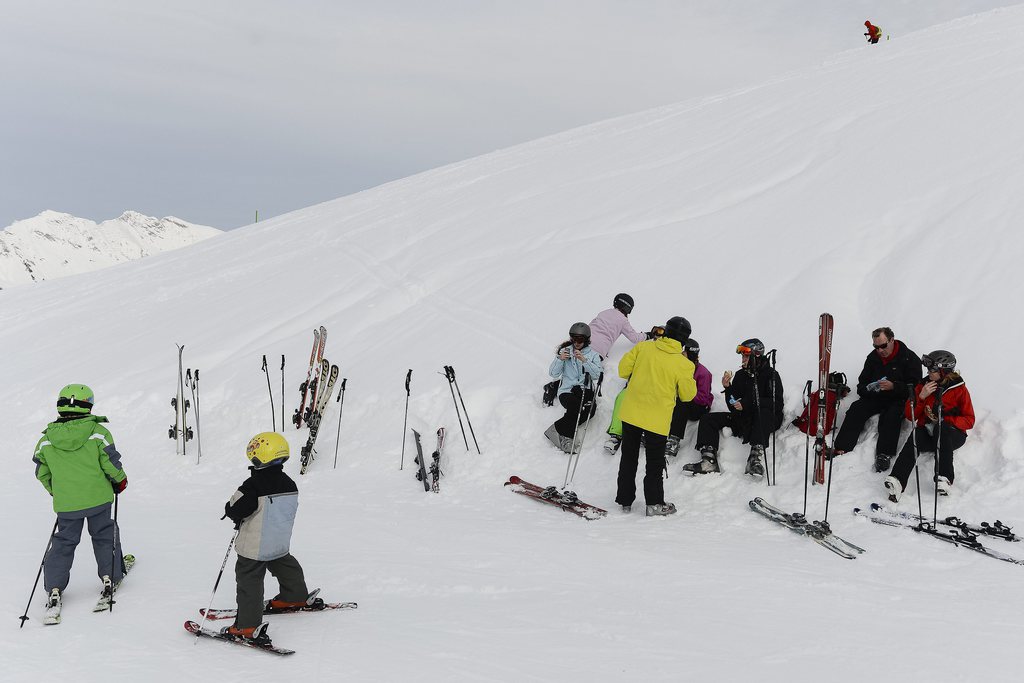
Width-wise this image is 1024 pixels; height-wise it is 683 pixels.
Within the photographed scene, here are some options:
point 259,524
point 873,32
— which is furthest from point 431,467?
point 873,32

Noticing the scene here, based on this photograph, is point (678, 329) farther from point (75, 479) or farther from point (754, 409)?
point (75, 479)

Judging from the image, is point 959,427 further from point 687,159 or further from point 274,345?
point 687,159

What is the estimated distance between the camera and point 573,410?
771 centimetres

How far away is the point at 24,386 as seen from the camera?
12766 millimetres

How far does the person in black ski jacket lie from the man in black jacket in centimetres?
65

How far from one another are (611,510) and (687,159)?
452 inches

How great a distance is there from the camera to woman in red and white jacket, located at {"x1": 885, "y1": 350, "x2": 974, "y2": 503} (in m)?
5.58

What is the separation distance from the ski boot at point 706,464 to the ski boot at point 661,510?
0.67 m

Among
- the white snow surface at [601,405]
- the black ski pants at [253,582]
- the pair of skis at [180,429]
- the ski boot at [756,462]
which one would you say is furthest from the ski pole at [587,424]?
the pair of skis at [180,429]

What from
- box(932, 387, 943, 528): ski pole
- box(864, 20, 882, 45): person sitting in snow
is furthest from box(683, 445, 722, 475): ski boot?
box(864, 20, 882, 45): person sitting in snow

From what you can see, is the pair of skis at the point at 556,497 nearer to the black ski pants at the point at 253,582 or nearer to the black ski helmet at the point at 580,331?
the black ski helmet at the point at 580,331

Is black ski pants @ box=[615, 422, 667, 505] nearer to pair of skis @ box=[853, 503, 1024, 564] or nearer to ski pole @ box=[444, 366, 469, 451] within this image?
pair of skis @ box=[853, 503, 1024, 564]

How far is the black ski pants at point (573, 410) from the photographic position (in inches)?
303

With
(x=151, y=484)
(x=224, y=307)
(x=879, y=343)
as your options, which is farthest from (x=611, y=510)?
(x=224, y=307)
